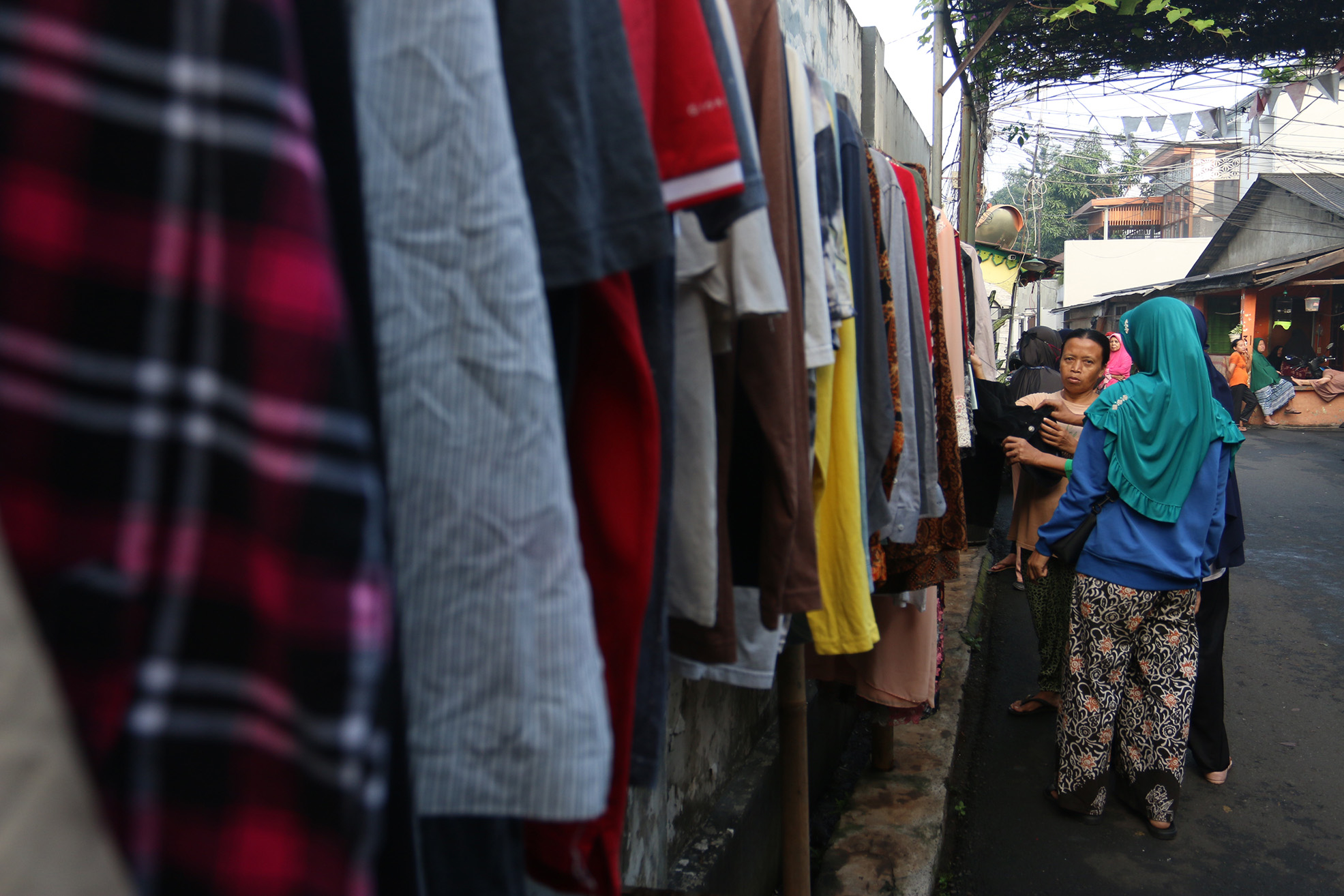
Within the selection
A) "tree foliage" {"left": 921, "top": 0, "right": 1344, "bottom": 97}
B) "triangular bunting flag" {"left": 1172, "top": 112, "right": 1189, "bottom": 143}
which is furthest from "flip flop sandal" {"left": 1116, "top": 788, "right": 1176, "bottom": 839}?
"triangular bunting flag" {"left": 1172, "top": 112, "right": 1189, "bottom": 143}

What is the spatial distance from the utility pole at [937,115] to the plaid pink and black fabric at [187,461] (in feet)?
20.7

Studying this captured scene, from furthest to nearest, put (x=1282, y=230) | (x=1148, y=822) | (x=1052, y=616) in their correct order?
(x=1282, y=230)
(x=1052, y=616)
(x=1148, y=822)

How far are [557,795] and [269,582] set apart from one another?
0.79ft

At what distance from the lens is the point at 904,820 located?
10.5ft

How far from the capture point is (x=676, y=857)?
7.74ft

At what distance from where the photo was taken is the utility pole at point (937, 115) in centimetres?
632

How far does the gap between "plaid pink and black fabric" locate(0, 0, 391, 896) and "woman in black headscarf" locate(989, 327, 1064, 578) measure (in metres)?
5.46

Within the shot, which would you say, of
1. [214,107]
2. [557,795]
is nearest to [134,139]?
[214,107]

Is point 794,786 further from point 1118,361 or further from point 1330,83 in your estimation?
point 1330,83

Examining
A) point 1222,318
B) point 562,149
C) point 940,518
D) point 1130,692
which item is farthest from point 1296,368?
point 562,149

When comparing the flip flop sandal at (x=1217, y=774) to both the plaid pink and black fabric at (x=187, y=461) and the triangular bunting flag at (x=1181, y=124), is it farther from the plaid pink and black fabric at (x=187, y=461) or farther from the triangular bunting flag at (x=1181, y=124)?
the triangular bunting flag at (x=1181, y=124)

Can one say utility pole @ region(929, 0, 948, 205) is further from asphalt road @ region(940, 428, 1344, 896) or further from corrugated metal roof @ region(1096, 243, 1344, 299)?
corrugated metal roof @ region(1096, 243, 1344, 299)

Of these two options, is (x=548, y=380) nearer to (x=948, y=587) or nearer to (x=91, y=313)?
(x=91, y=313)

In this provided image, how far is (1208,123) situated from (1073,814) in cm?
2080
